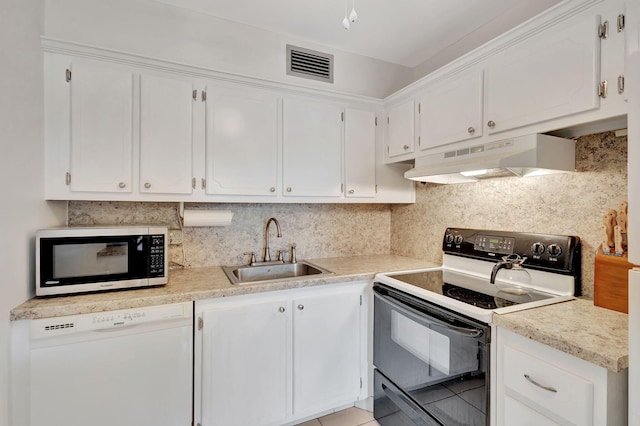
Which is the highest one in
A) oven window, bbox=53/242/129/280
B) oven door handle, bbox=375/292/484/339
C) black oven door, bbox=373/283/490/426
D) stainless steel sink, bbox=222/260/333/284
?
oven window, bbox=53/242/129/280

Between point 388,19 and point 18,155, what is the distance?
2.14 metres

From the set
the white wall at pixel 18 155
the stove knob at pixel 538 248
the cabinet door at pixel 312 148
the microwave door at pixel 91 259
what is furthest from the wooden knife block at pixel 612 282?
the white wall at pixel 18 155

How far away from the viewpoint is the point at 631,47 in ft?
2.92

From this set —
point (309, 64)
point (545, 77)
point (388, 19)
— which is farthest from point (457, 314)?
point (309, 64)

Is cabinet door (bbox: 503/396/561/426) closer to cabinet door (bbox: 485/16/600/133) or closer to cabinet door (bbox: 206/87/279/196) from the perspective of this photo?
cabinet door (bbox: 485/16/600/133)

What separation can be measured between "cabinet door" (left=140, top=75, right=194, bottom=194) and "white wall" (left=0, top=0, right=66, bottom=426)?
0.44 m

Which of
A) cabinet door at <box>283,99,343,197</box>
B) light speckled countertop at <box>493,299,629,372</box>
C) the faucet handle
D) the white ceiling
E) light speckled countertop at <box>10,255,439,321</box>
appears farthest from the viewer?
the faucet handle

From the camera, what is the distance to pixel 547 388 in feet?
3.37

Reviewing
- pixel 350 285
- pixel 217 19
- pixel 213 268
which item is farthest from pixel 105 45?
pixel 350 285

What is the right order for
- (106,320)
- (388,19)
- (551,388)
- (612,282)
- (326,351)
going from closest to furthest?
(551,388) < (612,282) < (106,320) < (326,351) < (388,19)

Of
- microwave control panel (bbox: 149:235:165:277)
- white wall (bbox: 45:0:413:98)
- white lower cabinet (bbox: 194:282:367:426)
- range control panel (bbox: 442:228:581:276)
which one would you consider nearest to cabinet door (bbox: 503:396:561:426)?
range control panel (bbox: 442:228:581:276)

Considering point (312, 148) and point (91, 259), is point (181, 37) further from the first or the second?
point (91, 259)

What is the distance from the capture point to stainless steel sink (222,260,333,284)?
209 centimetres

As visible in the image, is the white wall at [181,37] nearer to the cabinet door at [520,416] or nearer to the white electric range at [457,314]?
the white electric range at [457,314]
